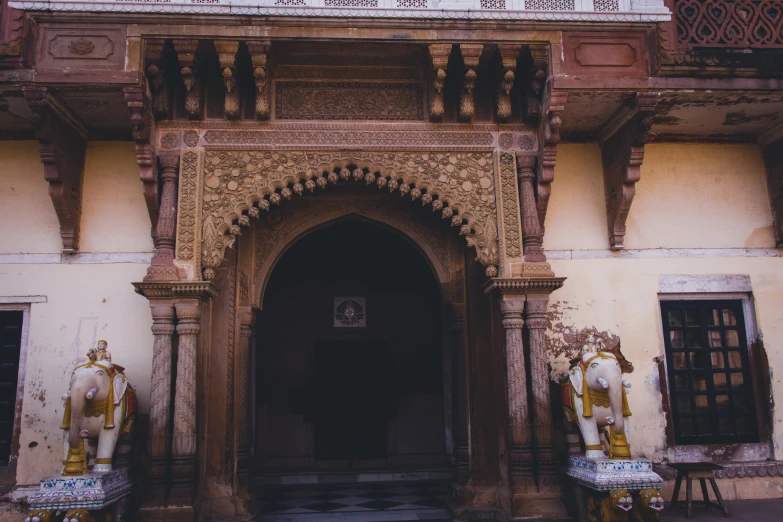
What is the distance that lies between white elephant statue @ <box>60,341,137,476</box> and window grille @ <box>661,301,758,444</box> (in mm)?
5502

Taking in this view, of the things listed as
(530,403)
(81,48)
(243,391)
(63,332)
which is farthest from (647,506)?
(81,48)

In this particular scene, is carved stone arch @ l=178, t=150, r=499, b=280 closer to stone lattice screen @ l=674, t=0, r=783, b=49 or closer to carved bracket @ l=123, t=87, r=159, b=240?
carved bracket @ l=123, t=87, r=159, b=240

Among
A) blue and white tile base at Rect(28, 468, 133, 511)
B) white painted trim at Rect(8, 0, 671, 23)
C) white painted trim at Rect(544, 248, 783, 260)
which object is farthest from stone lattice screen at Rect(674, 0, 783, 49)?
blue and white tile base at Rect(28, 468, 133, 511)

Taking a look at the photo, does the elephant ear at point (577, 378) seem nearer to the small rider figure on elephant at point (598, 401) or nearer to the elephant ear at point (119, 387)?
the small rider figure on elephant at point (598, 401)

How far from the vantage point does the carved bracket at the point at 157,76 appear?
5.80 meters

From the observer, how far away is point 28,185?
665cm

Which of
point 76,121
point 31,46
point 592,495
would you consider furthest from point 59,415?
point 592,495

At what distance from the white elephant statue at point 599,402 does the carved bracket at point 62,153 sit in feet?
16.9

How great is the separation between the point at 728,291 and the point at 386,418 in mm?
5084

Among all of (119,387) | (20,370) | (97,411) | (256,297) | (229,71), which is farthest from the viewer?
(256,297)

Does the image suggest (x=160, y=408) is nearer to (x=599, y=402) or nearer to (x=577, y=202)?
(x=599, y=402)

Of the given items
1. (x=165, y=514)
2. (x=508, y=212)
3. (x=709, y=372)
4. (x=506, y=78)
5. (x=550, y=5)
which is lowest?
(x=165, y=514)

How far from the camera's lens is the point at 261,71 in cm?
586

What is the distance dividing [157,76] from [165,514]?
3.95 meters
